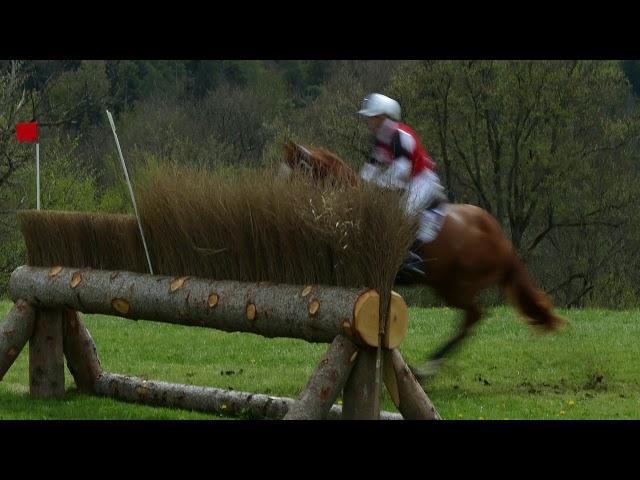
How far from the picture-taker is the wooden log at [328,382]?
6.72 m

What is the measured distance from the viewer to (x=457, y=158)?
110ft

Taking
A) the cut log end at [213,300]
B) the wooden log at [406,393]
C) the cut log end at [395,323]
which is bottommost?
the wooden log at [406,393]

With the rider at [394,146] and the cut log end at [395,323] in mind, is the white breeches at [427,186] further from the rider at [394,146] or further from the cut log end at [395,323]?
the cut log end at [395,323]

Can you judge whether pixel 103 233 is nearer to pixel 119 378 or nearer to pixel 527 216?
pixel 119 378

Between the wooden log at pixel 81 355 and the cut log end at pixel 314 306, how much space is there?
289cm

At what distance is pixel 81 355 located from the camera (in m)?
9.27

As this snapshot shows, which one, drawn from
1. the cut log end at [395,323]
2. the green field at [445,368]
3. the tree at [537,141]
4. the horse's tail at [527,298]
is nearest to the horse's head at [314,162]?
the cut log end at [395,323]

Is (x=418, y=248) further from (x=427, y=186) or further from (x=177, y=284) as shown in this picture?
(x=177, y=284)

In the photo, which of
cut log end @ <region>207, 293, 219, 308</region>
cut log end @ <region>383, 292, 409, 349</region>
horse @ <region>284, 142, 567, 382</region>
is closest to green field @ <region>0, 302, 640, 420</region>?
horse @ <region>284, 142, 567, 382</region>

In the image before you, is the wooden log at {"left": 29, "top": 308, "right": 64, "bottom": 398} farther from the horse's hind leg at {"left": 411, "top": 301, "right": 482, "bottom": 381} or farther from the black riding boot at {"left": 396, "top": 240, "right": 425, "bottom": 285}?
the horse's hind leg at {"left": 411, "top": 301, "right": 482, "bottom": 381}

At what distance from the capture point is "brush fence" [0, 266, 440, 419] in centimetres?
674

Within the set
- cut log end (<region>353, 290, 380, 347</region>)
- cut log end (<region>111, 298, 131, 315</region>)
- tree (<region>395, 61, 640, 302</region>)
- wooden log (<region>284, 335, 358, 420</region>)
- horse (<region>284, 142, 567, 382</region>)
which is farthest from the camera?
tree (<region>395, 61, 640, 302</region>)

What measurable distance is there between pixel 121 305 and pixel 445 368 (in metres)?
3.50

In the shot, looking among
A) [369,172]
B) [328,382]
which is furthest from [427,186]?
[328,382]
